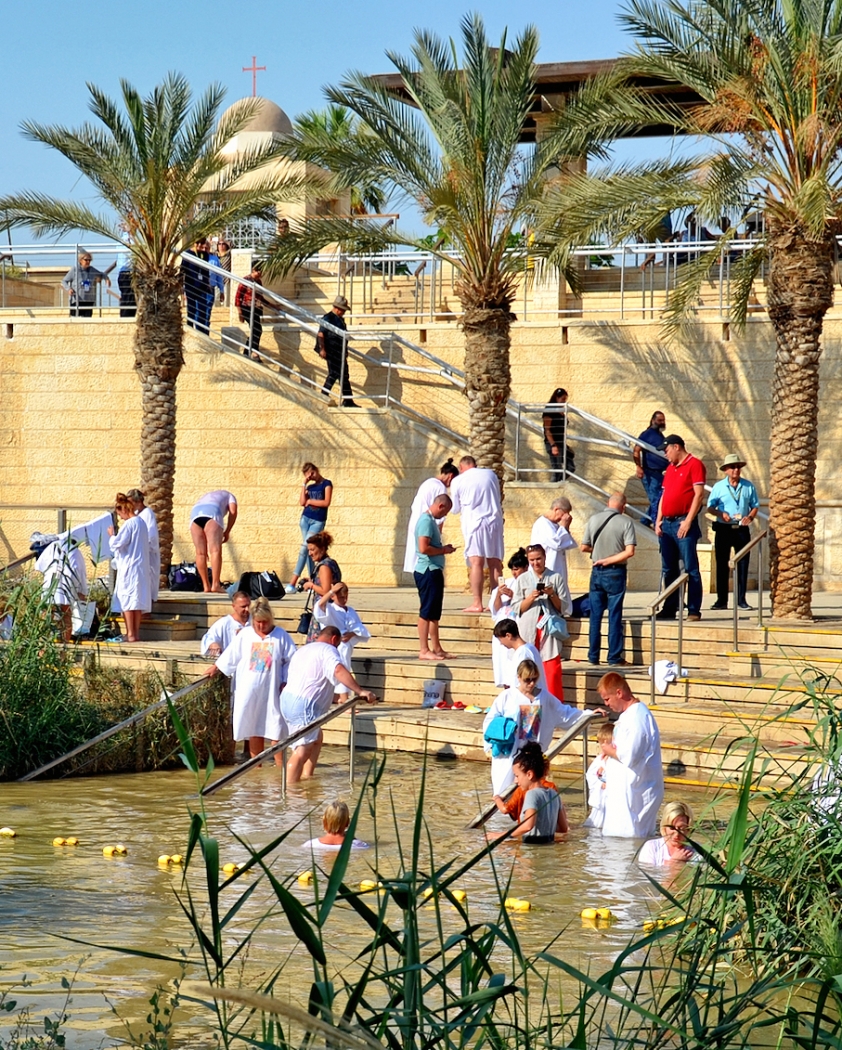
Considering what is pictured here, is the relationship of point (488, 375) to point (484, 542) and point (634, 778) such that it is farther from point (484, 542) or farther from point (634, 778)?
point (634, 778)

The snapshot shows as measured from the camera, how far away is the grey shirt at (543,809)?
34.7 feet

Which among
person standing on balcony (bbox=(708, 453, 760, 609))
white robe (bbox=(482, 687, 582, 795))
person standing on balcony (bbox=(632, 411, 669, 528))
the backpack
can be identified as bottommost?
white robe (bbox=(482, 687, 582, 795))

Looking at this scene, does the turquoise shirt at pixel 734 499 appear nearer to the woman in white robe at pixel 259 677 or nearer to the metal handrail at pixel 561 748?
the metal handrail at pixel 561 748

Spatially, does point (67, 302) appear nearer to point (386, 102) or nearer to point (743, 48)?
point (386, 102)

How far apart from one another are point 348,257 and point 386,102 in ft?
23.4

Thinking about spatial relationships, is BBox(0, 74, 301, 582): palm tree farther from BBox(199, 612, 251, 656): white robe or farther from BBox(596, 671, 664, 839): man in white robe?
BBox(596, 671, 664, 839): man in white robe

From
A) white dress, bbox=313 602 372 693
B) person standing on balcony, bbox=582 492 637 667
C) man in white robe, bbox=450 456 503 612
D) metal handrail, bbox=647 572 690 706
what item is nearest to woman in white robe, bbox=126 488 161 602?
white dress, bbox=313 602 372 693

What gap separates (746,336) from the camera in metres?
22.1

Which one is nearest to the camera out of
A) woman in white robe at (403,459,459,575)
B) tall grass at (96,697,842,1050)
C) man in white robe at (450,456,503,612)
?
tall grass at (96,697,842,1050)

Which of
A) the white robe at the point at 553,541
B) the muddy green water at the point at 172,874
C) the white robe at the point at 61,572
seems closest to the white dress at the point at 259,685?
the muddy green water at the point at 172,874

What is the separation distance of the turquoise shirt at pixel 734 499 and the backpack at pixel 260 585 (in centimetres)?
529

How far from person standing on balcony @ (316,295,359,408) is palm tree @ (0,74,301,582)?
9.20 ft

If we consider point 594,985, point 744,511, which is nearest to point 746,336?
point 744,511

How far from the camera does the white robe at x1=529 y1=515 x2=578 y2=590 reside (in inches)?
608
